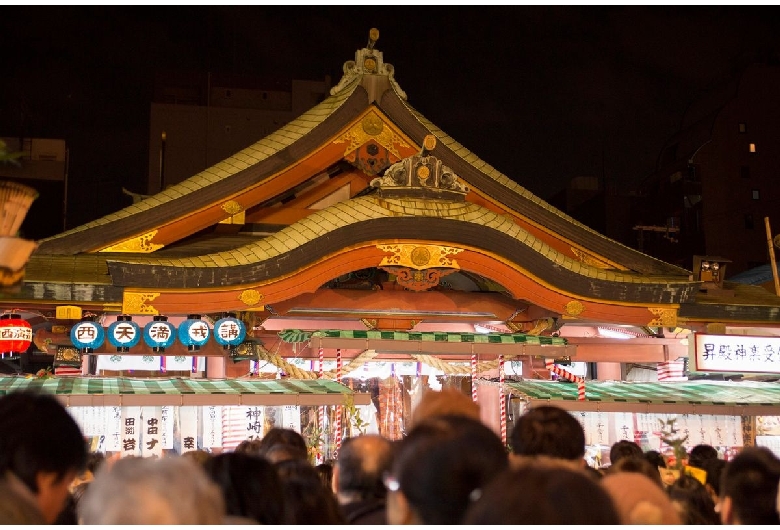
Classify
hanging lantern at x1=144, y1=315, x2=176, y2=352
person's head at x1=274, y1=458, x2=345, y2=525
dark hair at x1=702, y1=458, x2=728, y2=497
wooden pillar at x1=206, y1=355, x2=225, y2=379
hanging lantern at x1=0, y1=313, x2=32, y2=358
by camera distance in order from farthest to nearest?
1. wooden pillar at x1=206, y1=355, x2=225, y2=379
2. hanging lantern at x1=144, y1=315, x2=176, y2=352
3. hanging lantern at x1=0, y1=313, x2=32, y2=358
4. dark hair at x1=702, y1=458, x2=728, y2=497
5. person's head at x1=274, y1=458, x2=345, y2=525

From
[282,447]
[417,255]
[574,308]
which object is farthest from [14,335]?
[574,308]

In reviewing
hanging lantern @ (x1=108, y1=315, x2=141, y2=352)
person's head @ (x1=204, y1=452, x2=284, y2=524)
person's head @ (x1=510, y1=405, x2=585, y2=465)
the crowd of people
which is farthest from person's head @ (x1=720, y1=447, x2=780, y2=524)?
hanging lantern @ (x1=108, y1=315, x2=141, y2=352)

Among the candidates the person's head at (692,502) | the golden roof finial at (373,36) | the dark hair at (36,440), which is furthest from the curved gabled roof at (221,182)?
the dark hair at (36,440)

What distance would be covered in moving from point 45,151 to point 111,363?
65.2ft

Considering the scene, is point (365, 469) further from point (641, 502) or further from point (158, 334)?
point (158, 334)

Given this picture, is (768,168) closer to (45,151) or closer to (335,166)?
(335,166)

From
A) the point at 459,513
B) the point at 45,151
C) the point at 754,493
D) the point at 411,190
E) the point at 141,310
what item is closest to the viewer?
the point at 459,513

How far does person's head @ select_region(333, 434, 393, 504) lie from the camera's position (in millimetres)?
4312

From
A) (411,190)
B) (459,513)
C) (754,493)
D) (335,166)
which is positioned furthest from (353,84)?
(459,513)

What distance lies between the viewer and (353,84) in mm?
12250

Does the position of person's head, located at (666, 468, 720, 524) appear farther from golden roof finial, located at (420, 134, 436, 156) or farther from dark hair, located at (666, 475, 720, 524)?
golden roof finial, located at (420, 134, 436, 156)

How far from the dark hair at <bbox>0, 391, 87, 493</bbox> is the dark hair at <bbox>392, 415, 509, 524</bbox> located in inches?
61.3

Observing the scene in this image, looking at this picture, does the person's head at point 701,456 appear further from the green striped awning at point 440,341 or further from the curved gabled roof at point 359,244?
the green striped awning at point 440,341

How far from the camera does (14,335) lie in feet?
33.4
